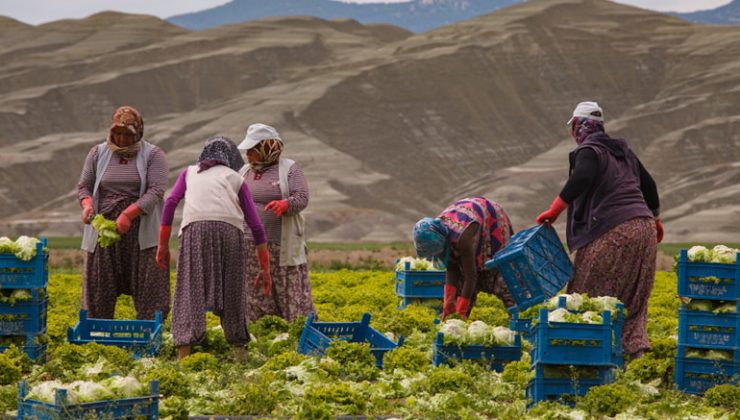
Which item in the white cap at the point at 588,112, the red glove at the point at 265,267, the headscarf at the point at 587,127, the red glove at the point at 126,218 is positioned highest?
the white cap at the point at 588,112

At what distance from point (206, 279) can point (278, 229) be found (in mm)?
1677

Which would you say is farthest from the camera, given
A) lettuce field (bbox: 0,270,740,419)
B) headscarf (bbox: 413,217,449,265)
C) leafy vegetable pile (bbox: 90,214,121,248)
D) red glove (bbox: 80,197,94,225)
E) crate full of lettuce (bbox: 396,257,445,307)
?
crate full of lettuce (bbox: 396,257,445,307)

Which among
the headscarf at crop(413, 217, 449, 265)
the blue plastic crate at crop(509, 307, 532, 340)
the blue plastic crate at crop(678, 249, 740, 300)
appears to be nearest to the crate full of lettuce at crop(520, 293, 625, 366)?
the blue plastic crate at crop(678, 249, 740, 300)

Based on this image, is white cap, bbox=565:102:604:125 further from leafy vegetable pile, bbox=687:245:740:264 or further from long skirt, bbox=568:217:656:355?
leafy vegetable pile, bbox=687:245:740:264

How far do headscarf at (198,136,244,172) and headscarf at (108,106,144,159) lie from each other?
89 centimetres

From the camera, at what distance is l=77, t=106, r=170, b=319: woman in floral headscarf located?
435 inches

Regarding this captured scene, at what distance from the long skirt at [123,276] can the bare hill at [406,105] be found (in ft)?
159

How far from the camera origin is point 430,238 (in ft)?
36.7

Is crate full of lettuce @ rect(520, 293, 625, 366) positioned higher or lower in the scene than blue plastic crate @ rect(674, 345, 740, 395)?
higher

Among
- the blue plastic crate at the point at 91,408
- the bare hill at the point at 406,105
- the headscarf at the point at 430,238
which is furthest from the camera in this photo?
the bare hill at the point at 406,105

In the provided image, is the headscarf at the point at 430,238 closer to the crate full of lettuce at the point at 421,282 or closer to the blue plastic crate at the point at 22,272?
the crate full of lettuce at the point at 421,282

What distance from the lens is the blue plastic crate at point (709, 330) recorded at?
9.29 meters

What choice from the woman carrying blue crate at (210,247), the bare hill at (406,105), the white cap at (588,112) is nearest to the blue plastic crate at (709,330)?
the white cap at (588,112)

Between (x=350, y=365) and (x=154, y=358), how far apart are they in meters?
1.66
